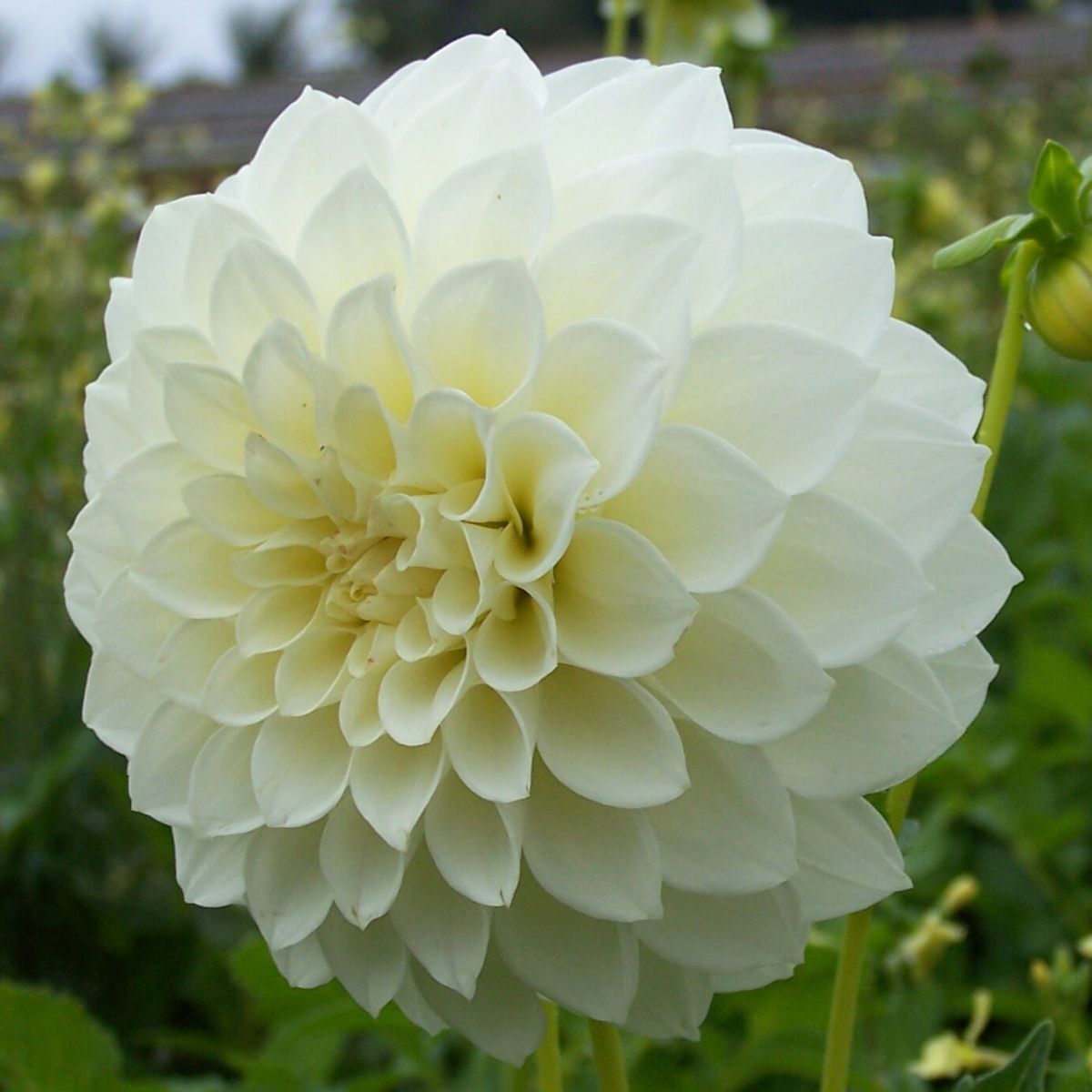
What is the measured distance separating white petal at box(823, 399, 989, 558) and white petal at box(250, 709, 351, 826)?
21cm

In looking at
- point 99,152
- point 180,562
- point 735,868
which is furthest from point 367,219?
point 99,152

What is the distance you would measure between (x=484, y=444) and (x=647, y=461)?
2.2 inches

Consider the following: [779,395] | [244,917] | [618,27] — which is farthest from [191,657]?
[244,917]

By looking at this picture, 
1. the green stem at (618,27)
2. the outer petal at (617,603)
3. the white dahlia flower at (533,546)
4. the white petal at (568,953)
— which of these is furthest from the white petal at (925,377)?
the green stem at (618,27)

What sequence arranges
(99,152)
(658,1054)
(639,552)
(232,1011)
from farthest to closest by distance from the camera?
(99,152) → (232,1011) → (658,1054) → (639,552)

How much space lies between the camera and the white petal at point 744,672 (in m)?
0.44

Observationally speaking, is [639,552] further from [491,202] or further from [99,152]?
[99,152]

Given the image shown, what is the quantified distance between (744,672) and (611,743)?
0.05m

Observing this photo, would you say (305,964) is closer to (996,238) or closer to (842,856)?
(842,856)

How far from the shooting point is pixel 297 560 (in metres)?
0.55

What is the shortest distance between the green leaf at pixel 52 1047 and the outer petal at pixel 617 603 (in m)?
0.51

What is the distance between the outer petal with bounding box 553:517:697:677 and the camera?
1.46ft

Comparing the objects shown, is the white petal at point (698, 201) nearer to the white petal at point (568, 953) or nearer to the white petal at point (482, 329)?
the white petal at point (482, 329)

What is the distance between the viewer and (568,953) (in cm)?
49
